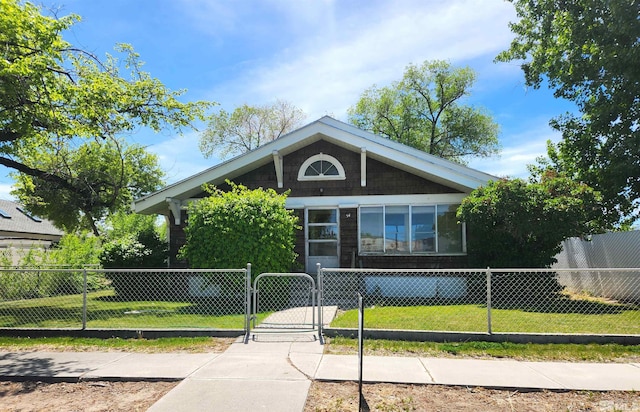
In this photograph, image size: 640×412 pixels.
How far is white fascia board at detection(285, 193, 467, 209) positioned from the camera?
13.0m

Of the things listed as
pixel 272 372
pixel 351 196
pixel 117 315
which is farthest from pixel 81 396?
pixel 351 196

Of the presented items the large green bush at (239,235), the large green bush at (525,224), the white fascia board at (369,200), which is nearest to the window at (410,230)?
the white fascia board at (369,200)

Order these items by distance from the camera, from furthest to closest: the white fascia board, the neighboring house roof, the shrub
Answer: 1. the neighboring house roof
2. the white fascia board
3. the shrub

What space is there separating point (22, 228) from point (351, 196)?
25.1 meters

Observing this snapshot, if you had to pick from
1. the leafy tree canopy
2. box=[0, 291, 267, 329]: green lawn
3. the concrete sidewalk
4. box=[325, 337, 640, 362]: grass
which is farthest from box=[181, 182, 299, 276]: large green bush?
the leafy tree canopy

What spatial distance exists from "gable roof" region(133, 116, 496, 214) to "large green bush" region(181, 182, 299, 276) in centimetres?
265

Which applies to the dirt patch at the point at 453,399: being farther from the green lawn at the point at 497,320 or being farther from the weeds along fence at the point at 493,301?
the green lawn at the point at 497,320

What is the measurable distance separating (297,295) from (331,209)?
3.75 metres

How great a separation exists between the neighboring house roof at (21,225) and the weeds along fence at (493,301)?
24.4m

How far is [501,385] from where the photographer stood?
5.00 metres

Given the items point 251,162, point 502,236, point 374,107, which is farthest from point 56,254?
point 374,107

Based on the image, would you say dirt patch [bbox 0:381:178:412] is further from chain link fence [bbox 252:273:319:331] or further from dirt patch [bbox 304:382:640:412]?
chain link fence [bbox 252:273:319:331]

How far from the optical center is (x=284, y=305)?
10.3 meters

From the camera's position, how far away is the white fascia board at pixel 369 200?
42.5 feet
